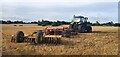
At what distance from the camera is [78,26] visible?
26719mm

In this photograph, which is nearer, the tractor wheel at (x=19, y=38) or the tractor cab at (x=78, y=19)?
the tractor wheel at (x=19, y=38)

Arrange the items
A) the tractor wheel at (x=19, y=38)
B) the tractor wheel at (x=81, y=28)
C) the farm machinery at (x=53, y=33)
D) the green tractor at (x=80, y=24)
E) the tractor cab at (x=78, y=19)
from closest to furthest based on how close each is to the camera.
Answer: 1. the farm machinery at (x=53, y=33)
2. the tractor wheel at (x=19, y=38)
3. the tractor wheel at (x=81, y=28)
4. the green tractor at (x=80, y=24)
5. the tractor cab at (x=78, y=19)

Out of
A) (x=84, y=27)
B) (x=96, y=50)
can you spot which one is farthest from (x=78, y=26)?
(x=96, y=50)

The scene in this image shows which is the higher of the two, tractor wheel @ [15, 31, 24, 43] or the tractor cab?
the tractor cab

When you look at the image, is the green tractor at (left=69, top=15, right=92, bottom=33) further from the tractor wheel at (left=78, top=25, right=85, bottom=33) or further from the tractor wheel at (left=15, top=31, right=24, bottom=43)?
the tractor wheel at (left=15, top=31, right=24, bottom=43)

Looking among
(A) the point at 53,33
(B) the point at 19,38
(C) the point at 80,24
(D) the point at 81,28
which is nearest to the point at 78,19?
(C) the point at 80,24

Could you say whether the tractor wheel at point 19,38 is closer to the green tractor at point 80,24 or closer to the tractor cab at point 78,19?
the green tractor at point 80,24

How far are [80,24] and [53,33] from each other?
761cm

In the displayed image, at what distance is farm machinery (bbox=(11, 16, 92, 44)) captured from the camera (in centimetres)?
1519

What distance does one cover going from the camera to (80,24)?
27.0m

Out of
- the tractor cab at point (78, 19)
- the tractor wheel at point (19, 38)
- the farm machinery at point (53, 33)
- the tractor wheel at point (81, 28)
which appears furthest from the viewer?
the tractor cab at point (78, 19)

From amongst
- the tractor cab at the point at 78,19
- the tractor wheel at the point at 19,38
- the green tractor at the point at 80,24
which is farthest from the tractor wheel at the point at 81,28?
the tractor wheel at the point at 19,38

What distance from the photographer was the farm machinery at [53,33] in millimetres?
15191

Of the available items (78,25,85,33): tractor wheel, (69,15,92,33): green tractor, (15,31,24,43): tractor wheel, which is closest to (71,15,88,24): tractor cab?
(69,15,92,33): green tractor
